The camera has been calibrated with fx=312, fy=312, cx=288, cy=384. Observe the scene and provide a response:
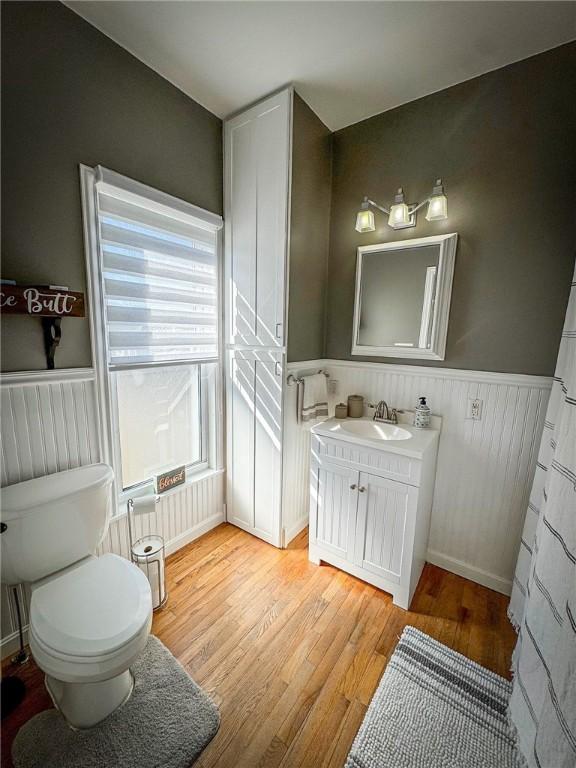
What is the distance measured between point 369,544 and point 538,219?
1809 mm

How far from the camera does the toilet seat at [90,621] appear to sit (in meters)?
0.96

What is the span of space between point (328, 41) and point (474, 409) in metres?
1.87

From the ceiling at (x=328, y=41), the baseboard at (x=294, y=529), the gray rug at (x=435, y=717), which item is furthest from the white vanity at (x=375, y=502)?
the ceiling at (x=328, y=41)

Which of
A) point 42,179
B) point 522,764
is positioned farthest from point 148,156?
point 522,764

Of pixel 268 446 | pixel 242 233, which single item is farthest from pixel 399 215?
pixel 268 446

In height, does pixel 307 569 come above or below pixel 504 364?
below

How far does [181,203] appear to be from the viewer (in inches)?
65.8

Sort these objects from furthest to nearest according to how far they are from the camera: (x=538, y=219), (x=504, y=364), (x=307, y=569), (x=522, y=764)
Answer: (x=307, y=569)
(x=504, y=364)
(x=538, y=219)
(x=522, y=764)

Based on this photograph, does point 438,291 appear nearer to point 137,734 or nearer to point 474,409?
point 474,409

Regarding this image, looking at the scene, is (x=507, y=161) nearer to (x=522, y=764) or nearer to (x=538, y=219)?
(x=538, y=219)

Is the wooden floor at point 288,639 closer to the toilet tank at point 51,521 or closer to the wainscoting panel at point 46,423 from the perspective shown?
the toilet tank at point 51,521

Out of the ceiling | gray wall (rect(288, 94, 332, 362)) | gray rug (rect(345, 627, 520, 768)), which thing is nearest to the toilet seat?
gray rug (rect(345, 627, 520, 768))

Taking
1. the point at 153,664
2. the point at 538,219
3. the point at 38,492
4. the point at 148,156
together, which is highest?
the point at 148,156

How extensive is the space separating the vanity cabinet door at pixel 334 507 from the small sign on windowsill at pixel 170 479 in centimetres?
78
